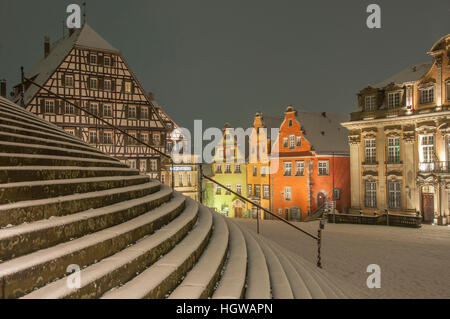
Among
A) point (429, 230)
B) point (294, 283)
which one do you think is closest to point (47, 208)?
point (294, 283)

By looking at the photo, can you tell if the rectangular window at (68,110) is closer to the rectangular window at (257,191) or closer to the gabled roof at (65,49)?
the gabled roof at (65,49)

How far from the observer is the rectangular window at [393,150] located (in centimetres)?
2309

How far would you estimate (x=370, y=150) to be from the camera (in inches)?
966

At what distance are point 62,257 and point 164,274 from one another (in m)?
1.06

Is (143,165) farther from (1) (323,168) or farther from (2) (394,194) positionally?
(2) (394,194)

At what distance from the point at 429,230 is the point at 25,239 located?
20.7 m

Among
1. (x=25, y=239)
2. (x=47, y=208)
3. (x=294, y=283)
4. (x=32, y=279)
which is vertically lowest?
(x=294, y=283)

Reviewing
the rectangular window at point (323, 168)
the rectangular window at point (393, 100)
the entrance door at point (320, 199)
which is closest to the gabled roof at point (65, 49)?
the rectangular window at point (323, 168)

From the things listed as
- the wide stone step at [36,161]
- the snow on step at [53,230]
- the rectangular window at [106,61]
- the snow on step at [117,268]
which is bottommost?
the snow on step at [117,268]

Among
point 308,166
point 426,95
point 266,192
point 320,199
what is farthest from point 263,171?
point 426,95
